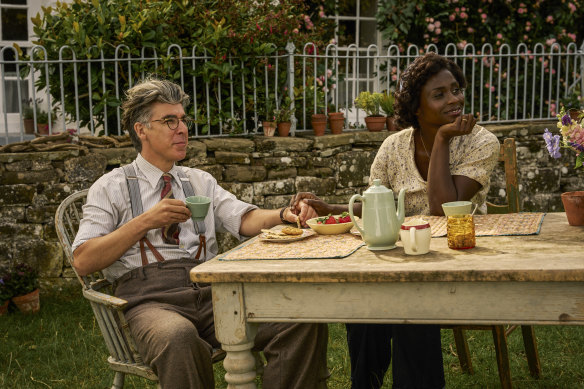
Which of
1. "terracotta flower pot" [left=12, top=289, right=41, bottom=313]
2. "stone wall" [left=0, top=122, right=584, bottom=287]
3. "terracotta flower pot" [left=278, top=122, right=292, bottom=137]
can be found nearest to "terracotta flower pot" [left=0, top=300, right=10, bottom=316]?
"terracotta flower pot" [left=12, top=289, right=41, bottom=313]

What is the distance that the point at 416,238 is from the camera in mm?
2113

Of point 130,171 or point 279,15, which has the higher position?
point 279,15

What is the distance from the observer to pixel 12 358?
13.4 ft

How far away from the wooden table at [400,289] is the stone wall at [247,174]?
332cm

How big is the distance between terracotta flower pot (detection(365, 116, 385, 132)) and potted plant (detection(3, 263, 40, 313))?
3.22 m

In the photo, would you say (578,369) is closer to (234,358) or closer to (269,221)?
(269,221)

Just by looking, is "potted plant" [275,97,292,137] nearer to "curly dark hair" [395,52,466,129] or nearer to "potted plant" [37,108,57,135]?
"curly dark hair" [395,52,466,129]

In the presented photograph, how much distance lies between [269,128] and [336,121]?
660mm

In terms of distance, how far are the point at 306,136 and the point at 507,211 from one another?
2885 mm

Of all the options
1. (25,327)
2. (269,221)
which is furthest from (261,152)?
(269,221)

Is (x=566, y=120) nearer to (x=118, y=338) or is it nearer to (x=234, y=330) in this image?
(x=234, y=330)

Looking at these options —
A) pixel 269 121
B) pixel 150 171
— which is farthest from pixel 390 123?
pixel 150 171

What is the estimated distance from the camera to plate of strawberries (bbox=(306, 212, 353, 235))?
8.63 feet

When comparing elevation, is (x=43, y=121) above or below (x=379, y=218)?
above
